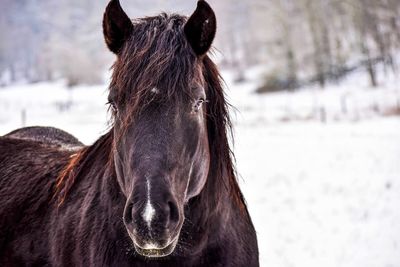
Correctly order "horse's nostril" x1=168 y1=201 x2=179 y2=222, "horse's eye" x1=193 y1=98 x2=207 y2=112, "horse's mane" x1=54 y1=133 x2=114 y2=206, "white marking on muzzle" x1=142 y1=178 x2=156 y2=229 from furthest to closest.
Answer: "horse's mane" x1=54 y1=133 x2=114 y2=206 < "horse's eye" x1=193 y1=98 x2=207 y2=112 < "horse's nostril" x1=168 y1=201 x2=179 y2=222 < "white marking on muzzle" x1=142 y1=178 x2=156 y2=229

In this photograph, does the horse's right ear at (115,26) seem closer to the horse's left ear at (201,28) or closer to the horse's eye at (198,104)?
the horse's left ear at (201,28)

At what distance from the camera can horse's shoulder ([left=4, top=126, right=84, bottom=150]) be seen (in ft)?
14.4

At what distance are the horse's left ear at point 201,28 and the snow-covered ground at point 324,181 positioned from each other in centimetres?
66

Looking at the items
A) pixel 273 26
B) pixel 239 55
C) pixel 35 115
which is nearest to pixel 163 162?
pixel 35 115

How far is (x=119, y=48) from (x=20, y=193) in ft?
5.69

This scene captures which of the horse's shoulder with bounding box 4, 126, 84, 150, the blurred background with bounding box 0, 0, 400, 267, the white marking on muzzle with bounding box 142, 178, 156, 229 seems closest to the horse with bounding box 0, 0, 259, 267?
the white marking on muzzle with bounding box 142, 178, 156, 229

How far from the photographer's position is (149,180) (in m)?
1.97

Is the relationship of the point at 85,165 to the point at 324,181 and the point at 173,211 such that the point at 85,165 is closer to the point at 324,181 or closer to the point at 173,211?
the point at 173,211

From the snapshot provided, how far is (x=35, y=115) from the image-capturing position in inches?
914

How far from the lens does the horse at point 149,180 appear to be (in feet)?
6.77

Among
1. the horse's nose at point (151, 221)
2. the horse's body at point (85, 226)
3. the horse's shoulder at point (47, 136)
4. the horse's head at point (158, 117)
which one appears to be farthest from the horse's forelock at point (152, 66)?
the horse's shoulder at point (47, 136)

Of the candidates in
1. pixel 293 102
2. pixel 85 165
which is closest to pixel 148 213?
pixel 85 165

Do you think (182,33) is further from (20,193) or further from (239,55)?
(239,55)

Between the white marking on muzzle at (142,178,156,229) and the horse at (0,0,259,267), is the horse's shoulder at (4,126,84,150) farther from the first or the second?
the white marking on muzzle at (142,178,156,229)
